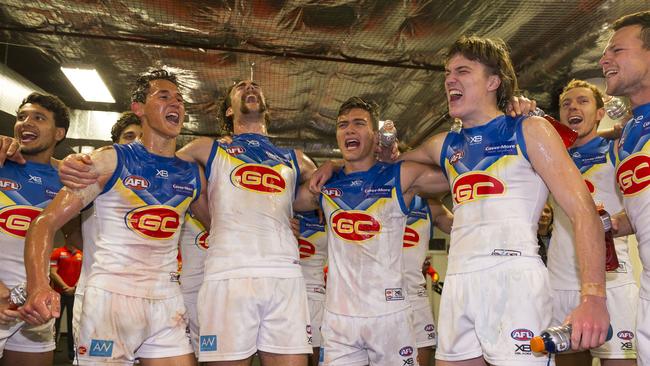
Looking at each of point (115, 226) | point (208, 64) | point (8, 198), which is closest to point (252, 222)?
point (115, 226)

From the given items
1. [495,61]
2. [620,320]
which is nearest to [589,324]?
[495,61]

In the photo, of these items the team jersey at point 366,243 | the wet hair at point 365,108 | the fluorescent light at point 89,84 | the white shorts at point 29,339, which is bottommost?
the white shorts at point 29,339

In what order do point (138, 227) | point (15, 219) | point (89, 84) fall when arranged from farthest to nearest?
point (89, 84) → point (15, 219) → point (138, 227)

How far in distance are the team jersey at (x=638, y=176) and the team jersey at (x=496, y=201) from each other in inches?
18.1

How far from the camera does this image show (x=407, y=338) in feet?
13.2

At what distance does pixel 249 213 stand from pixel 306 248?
6.81 ft

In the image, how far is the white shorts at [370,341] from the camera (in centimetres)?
397

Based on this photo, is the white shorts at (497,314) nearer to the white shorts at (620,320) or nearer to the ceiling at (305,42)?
the white shorts at (620,320)

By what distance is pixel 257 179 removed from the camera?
4.16m

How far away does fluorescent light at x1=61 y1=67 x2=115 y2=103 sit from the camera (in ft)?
28.6

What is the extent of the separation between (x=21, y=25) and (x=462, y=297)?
647 centimetres

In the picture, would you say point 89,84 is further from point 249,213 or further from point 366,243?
point 366,243

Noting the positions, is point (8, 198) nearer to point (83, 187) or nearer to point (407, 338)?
point (83, 187)

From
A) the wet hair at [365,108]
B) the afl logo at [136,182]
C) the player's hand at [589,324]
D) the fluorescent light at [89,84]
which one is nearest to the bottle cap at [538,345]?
the player's hand at [589,324]
